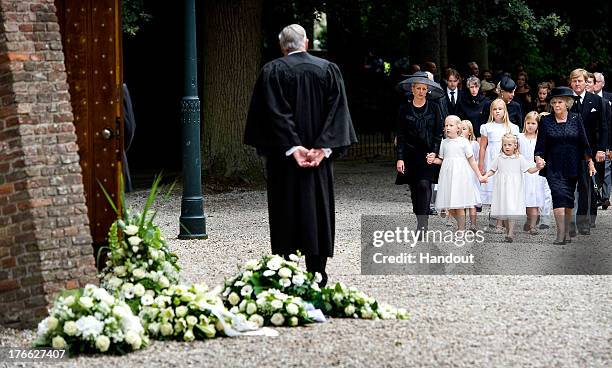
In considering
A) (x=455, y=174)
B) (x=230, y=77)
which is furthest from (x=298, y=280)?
(x=230, y=77)

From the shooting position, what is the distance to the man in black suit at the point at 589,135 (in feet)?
48.6

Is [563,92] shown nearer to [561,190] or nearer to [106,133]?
[561,190]

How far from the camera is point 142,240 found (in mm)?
9195

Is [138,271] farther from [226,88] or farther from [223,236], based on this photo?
[226,88]

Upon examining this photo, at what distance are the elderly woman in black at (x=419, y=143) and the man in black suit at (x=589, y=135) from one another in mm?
2003

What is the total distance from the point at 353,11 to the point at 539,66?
12.0m

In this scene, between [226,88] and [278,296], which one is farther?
[226,88]

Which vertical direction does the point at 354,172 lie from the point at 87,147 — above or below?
below

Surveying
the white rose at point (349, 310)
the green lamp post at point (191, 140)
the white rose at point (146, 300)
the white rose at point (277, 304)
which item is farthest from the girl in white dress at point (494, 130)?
the white rose at point (146, 300)

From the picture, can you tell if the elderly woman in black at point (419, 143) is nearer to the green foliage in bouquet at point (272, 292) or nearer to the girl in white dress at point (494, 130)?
the girl in white dress at point (494, 130)

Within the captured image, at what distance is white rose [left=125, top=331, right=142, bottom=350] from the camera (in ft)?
26.8

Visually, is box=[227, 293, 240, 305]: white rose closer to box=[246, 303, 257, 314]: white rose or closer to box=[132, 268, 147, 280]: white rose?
box=[246, 303, 257, 314]: white rose

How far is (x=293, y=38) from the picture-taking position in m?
10.2

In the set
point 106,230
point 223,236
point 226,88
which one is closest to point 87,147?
point 106,230
